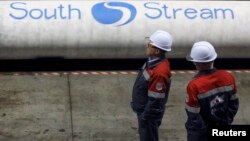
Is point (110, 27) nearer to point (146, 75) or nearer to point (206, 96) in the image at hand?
point (146, 75)

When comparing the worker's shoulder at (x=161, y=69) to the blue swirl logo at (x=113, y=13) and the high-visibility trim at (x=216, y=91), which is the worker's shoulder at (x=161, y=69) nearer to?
the high-visibility trim at (x=216, y=91)

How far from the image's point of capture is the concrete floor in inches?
325

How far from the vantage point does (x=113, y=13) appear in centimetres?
1066

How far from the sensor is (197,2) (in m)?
11.2

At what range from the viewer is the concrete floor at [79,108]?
8250mm

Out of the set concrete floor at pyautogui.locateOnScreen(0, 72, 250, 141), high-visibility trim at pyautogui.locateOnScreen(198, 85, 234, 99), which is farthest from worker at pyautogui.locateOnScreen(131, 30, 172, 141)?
concrete floor at pyautogui.locateOnScreen(0, 72, 250, 141)

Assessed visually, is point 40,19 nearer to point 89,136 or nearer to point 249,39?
point 89,136

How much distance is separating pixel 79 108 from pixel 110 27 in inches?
89.3

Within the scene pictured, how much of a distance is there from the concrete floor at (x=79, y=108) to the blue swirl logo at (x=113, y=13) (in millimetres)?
1155

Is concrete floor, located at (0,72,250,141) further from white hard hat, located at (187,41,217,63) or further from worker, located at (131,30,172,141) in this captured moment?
white hard hat, located at (187,41,217,63)

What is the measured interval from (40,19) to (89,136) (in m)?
3.37

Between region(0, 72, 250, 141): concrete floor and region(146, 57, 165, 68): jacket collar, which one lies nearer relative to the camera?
region(146, 57, 165, 68): jacket collar

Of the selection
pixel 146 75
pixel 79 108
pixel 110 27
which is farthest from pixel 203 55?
pixel 110 27

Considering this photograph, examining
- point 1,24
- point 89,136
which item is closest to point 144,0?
point 1,24
